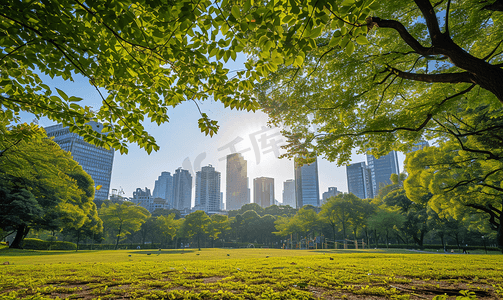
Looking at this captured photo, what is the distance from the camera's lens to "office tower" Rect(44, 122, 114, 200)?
109 meters

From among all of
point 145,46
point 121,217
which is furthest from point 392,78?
point 121,217

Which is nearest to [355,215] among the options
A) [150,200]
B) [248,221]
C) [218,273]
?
[248,221]

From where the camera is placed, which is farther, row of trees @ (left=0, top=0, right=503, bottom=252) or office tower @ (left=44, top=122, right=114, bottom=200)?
office tower @ (left=44, top=122, right=114, bottom=200)

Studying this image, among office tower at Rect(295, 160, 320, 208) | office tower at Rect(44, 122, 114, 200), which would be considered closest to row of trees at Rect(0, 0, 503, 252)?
office tower at Rect(44, 122, 114, 200)

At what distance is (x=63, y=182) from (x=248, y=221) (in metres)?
47.6

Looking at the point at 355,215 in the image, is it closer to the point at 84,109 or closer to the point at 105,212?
the point at 105,212

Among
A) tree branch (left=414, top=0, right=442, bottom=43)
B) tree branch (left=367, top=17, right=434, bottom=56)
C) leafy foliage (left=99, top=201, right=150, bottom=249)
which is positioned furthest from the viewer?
leafy foliage (left=99, top=201, right=150, bottom=249)

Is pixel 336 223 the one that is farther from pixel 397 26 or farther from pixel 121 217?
pixel 397 26


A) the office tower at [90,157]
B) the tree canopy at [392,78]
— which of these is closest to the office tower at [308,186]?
the office tower at [90,157]

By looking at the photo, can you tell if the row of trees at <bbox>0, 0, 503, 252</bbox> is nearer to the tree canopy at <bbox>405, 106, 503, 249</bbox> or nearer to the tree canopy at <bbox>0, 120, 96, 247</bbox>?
the tree canopy at <bbox>405, 106, 503, 249</bbox>

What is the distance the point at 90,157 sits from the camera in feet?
398

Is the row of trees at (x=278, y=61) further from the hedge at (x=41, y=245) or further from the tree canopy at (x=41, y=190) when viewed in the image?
the hedge at (x=41, y=245)

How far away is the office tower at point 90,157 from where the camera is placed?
357 ft

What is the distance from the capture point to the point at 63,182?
49.8ft
